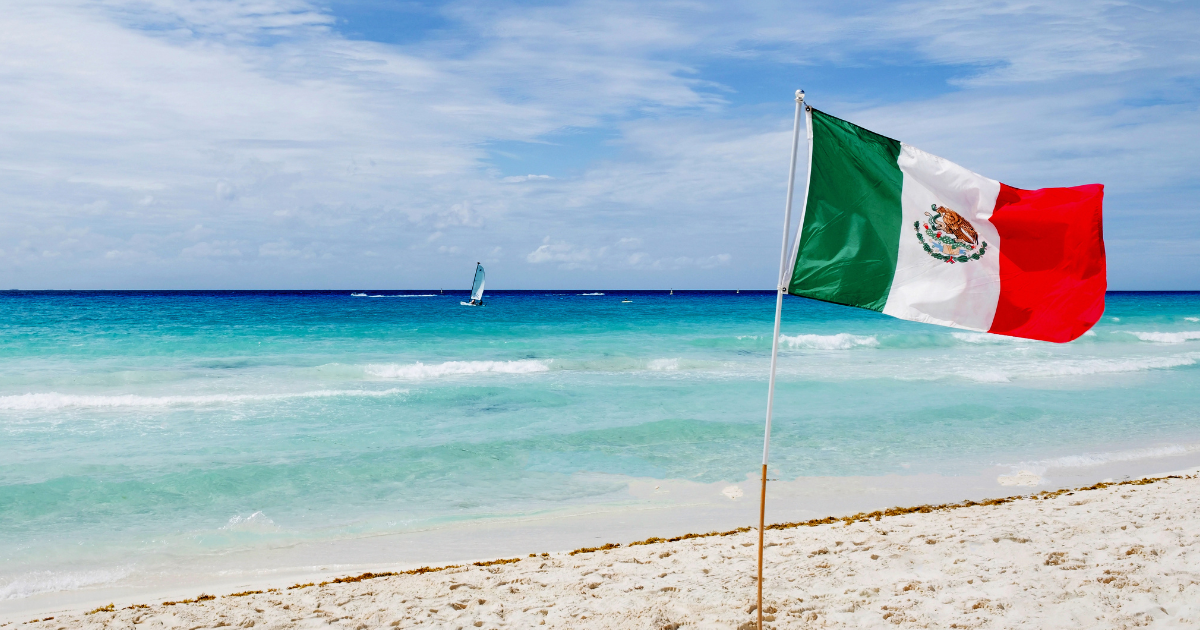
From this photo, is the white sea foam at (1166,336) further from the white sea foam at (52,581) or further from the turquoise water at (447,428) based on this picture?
the white sea foam at (52,581)

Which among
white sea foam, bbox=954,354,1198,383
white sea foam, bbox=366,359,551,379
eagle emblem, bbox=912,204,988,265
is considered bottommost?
white sea foam, bbox=366,359,551,379

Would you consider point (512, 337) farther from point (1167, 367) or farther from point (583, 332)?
point (1167, 367)

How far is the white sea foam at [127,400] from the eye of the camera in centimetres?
1644

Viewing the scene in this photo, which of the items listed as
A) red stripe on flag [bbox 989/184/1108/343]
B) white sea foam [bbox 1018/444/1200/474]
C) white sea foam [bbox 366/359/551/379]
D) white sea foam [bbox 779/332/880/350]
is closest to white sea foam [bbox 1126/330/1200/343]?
white sea foam [bbox 779/332/880/350]

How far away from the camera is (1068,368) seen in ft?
80.5

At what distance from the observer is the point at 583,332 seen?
41594 mm

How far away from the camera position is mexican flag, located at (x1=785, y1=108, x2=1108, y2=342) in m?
4.64

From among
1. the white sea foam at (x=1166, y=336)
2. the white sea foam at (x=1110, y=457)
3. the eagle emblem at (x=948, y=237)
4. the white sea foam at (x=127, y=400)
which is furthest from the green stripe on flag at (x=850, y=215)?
the white sea foam at (x=1166, y=336)

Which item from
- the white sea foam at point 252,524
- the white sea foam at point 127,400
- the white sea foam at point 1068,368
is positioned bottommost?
the white sea foam at point 127,400

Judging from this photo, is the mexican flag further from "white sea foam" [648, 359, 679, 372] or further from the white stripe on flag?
"white sea foam" [648, 359, 679, 372]

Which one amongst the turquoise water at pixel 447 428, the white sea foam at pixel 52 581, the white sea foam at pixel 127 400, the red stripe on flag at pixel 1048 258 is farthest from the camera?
the white sea foam at pixel 127 400

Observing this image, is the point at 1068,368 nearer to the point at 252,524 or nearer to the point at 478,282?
the point at 252,524

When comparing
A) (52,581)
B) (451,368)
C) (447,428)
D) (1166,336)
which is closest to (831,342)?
(451,368)

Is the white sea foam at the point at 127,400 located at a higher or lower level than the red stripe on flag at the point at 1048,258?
lower
